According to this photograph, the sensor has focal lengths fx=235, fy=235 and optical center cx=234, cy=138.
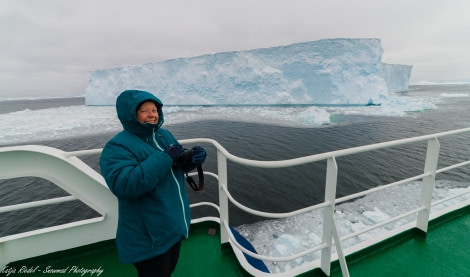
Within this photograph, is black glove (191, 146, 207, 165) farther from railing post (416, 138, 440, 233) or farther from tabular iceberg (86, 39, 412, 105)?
tabular iceberg (86, 39, 412, 105)

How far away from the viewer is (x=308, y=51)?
25.1 metres

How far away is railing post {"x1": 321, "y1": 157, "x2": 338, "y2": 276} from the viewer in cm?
132

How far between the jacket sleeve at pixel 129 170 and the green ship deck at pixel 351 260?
3.66 ft

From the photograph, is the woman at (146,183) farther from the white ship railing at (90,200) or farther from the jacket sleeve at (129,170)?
the white ship railing at (90,200)

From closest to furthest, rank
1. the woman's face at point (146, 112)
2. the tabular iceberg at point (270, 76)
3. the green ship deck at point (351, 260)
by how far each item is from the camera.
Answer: the woman's face at point (146, 112)
the green ship deck at point (351, 260)
the tabular iceberg at point (270, 76)

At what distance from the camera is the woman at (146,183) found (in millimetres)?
892

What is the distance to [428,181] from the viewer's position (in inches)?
71.1

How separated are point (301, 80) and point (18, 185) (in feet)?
79.3

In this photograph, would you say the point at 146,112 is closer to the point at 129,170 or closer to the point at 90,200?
the point at 129,170

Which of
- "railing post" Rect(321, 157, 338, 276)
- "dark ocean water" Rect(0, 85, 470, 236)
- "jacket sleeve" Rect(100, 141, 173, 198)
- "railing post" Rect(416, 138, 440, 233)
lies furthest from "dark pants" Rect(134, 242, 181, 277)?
"dark ocean water" Rect(0, 85, 470, 236)

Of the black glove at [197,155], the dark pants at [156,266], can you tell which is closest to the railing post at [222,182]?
the black glove at [197,155]

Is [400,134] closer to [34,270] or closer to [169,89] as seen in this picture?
[34,270]

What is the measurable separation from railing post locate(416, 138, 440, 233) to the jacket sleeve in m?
1.84

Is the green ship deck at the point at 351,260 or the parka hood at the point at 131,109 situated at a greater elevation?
the parka hood at the point at 131,109
